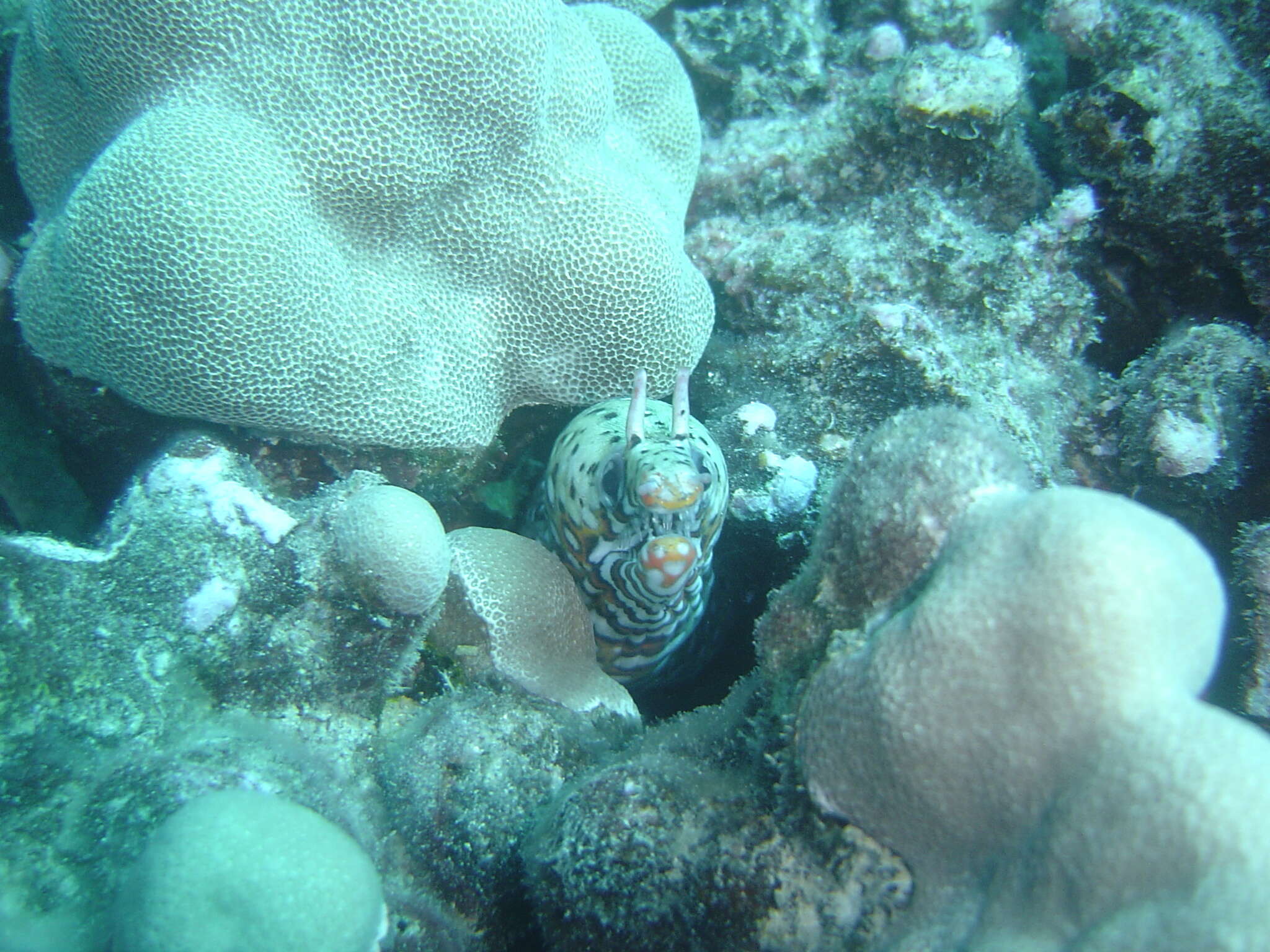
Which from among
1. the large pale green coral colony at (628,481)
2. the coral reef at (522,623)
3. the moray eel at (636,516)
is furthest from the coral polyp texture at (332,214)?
the coral reef at (522,623)

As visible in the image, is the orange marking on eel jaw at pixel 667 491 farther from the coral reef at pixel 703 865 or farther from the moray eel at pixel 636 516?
the coral reef at pixel 703 865

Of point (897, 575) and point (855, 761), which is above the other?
point (897, 575)

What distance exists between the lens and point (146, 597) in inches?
106

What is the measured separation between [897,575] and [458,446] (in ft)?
7.59

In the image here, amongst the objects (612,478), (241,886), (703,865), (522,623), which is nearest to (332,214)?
(612,478)

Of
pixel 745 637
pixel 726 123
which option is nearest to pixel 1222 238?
pixel 726 123

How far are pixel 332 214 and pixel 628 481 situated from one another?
1.86 m

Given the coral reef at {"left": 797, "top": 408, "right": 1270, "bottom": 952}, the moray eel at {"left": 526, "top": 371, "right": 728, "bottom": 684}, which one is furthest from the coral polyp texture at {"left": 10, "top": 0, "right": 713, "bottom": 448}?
the coral reef at {"left": 797, "top": 408, "right": 1270, "bottom": 952}

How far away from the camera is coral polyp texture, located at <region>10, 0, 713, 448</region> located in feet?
9.22

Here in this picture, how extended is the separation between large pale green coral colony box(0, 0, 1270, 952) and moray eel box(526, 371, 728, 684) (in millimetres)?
30

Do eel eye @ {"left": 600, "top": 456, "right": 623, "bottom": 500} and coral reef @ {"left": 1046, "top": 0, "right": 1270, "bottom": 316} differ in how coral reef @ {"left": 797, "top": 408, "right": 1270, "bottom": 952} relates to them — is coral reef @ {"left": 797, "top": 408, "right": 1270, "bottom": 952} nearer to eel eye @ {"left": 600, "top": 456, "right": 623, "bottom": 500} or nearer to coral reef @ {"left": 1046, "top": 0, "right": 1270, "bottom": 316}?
eel eye @ {"left": 600, "top": 456, "right": 623, "bottom": 500}

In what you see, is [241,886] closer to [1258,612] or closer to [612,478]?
[612,478]

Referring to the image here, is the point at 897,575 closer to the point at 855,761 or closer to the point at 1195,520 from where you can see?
the point at 855,761

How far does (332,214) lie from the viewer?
3.16 metres
